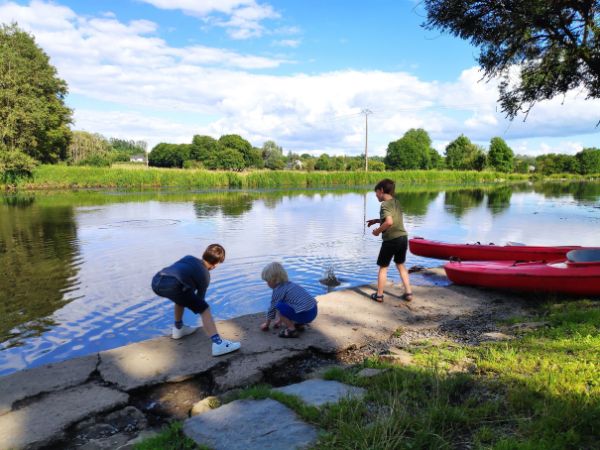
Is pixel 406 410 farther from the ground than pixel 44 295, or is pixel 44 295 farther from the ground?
pixel 406 410

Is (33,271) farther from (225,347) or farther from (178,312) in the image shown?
(225,347)

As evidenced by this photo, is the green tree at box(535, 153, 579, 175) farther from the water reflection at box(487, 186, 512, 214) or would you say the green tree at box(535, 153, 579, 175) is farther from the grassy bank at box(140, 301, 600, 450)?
the grassy bank at box(140, 301, 600, 450)

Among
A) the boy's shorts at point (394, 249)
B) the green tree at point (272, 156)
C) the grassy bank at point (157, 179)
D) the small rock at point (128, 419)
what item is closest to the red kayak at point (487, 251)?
the boy's shorts at point (394, 249)

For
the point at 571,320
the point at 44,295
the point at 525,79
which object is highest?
the point at 525,79

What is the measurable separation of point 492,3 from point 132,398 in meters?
9.51

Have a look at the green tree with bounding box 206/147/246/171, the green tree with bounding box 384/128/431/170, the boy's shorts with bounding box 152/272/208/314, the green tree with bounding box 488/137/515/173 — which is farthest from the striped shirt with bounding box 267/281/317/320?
the green tree with bounding box 384/128/431/170

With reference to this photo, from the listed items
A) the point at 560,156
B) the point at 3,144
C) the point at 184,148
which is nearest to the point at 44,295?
the point at 3,144

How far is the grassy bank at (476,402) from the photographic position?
108 inches

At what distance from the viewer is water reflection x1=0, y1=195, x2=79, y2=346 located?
7352mm

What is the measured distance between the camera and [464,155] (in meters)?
90.9

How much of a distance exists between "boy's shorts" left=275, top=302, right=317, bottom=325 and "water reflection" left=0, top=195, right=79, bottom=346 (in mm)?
4210

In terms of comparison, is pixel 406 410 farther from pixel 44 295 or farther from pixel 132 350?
pixel 44 295

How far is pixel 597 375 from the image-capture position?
3.51 m

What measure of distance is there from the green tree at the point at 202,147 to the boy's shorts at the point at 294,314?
88.8 m
